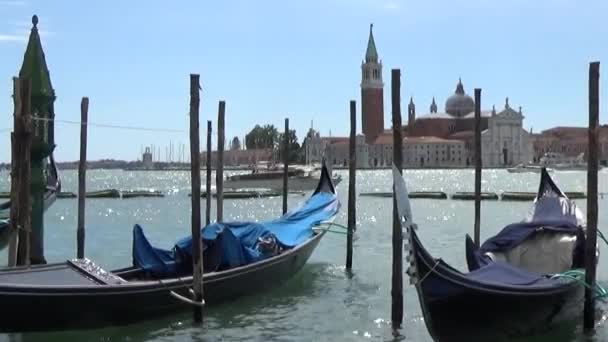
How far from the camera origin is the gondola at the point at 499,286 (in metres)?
6.41

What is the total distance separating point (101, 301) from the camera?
23.6 feet

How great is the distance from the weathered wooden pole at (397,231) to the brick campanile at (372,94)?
7880cm

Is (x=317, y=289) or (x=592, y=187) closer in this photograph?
(x=592, y=187)

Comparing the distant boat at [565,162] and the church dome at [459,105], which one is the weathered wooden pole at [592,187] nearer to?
the distant boat at [565,162]

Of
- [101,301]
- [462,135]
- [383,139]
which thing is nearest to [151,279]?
[101,301]

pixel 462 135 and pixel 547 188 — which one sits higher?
pixel 462 135

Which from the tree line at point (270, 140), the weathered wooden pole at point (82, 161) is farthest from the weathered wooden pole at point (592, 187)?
the tree line at point (270, 140)

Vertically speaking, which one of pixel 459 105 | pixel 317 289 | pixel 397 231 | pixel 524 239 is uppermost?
pixel 459 105

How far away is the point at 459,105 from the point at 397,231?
298 ft

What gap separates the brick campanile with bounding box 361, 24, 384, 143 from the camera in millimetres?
86312

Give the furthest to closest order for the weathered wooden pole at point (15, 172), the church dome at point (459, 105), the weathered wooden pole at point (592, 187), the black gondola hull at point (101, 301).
→ 1. the church dome at point (459, 105)
2. the weathered wooden pole at point (15, 172)
3. the weathered wooden pole at point (592, 187)
4. the black gondola hull at point (101, 301)

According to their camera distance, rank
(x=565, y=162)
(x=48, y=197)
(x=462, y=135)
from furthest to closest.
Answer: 1. (x=565, y=162)
2. (x=462, y=135)
3. (x=48, y=197)

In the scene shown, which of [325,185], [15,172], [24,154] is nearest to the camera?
[24,154]

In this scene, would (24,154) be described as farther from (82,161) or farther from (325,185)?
(325,185)
